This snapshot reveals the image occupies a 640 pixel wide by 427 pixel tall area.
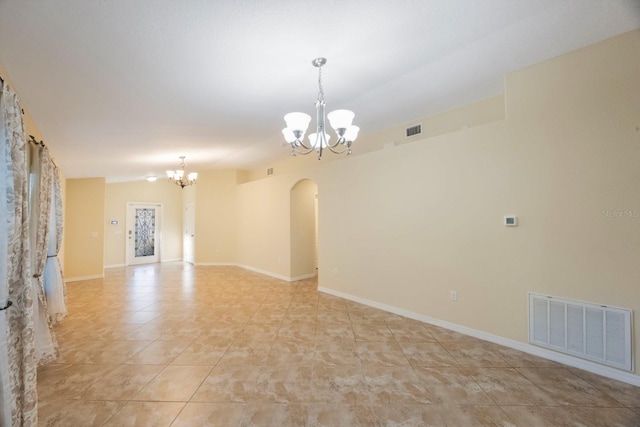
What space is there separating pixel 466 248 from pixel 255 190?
5.50 metres

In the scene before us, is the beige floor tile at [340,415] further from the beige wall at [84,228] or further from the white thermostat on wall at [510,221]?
the beige wall at [84,228]

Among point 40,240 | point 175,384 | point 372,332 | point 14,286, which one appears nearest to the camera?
point 14,286

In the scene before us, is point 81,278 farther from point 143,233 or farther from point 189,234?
point 189,234

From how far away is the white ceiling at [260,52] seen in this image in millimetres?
1786

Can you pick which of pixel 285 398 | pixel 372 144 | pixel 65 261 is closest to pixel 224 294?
→ pixel 285 398

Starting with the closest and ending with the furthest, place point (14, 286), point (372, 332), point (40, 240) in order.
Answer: point (14, 286) → point (40, 240) → point (372, 332)

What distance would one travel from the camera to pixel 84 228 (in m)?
6.68

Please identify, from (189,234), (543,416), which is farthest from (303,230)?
(543,416)

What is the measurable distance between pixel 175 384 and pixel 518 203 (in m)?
3.80

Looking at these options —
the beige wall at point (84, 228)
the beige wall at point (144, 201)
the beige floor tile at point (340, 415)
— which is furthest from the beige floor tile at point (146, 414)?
the beige wall at point (144, 201)

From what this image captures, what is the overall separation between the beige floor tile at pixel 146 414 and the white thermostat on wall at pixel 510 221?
355cm

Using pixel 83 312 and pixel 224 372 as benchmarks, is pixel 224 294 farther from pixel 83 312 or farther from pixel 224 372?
pixel 224 372

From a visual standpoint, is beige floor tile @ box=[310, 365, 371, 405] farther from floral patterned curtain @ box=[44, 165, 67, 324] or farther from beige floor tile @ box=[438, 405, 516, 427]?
floral patterned curtain @ box=[44, 165, 67, 324]

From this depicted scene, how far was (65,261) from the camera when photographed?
6.43 meters
